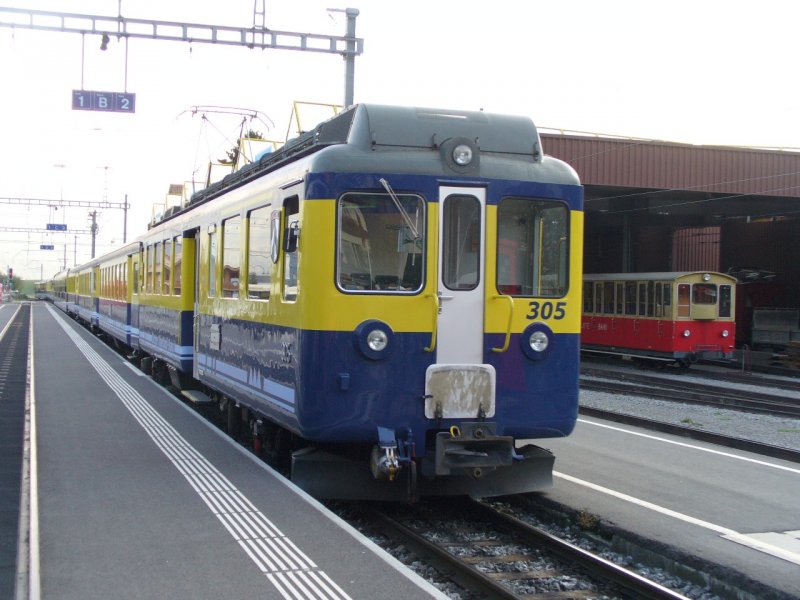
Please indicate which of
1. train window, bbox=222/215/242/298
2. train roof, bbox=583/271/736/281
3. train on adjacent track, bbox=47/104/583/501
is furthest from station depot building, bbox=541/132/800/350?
train on adjacent track, bbox=47/104/583/501

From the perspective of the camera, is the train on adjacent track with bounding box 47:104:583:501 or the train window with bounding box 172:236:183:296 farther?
the train window with bounding box 172:236:183:296

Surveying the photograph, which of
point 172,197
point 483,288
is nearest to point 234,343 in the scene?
point 483,288

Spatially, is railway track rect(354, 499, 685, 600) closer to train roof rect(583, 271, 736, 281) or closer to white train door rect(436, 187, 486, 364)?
white train door rect(436, 187, 486, 364)

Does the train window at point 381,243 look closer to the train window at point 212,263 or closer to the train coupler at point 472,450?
the train coupler at point 472,450

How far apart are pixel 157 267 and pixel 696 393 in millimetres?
10076

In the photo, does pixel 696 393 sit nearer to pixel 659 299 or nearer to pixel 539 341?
pixel 659 299

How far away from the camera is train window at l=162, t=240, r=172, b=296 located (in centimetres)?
1323

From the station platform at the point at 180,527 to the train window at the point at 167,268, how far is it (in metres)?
3.38

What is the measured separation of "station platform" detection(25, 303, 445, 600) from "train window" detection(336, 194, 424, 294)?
1693 mm

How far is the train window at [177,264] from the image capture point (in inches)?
484

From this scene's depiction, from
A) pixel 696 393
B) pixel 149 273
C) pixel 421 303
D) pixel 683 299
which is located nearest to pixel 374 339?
pixel 421 303

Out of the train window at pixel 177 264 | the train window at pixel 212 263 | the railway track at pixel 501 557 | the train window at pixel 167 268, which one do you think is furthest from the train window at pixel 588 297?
the railway track at pixel 501 557

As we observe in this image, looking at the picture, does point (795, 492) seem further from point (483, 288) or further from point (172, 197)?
point (172, 197)

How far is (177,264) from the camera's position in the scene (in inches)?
497
